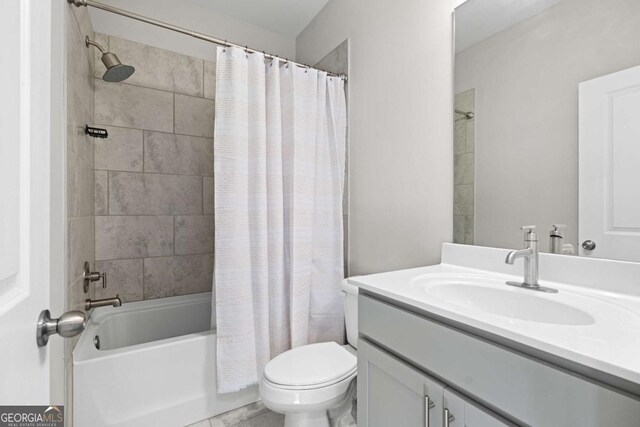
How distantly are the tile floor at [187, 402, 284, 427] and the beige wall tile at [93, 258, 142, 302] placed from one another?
3.12ft

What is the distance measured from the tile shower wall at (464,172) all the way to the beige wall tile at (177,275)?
5.81 ft

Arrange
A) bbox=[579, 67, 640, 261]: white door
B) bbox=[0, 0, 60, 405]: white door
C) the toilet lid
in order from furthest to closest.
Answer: the toilet lid, bbox=[579, 67, 640, 261]: white door, bbox=[0, 0, 60, 405]: white door

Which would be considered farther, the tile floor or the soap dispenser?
the tile floor

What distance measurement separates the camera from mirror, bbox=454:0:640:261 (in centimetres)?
92

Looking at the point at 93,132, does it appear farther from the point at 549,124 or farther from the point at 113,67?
the point at 549,124

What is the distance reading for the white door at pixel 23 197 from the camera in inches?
15.2

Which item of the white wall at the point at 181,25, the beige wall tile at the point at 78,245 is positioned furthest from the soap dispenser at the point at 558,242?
the white wall at the point at 181,25

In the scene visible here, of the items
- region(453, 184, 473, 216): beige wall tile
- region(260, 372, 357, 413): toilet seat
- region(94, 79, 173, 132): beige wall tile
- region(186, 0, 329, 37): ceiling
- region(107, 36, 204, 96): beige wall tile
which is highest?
region(186, 0, 329, 37): ceiling

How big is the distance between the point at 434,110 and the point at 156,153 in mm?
1803

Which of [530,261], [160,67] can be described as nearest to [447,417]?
[530,261]

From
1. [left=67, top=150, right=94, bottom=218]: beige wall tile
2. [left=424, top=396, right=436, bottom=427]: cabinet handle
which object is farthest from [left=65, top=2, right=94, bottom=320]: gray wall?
[left=424, top=396, right=436, bottom=427]: cabinet handle

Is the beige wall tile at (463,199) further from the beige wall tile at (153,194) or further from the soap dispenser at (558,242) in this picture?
the beige wall tile at (153,194)

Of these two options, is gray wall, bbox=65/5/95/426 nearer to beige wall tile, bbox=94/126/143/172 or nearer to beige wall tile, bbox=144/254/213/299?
beige wall tile, bbox=94/126/143/172

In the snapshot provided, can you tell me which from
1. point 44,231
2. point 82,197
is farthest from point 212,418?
point 44,231
